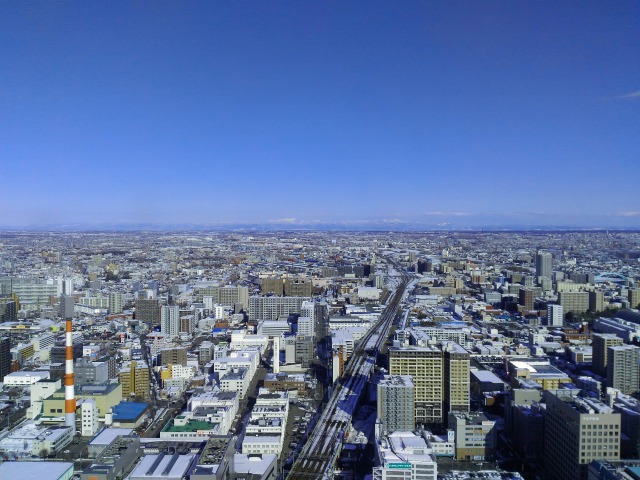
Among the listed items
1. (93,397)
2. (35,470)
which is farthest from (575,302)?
(35,470)

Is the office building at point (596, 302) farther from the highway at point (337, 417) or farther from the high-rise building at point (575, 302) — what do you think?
the highway at point (337, 417)

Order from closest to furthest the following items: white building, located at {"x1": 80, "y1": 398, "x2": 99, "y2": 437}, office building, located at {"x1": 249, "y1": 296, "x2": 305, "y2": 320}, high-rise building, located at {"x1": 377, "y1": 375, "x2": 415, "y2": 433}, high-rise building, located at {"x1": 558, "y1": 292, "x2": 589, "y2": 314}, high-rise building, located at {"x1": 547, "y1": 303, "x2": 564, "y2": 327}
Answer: high-rise building, located at {"x1": 377, "y1": 375, "x2": 415, "y2": 433}
white building, located at {"x1": 80, "y1": 398, "x2": 99, "y2": 437}
high-rise building, located at {"x1": 547, "y1": 303, "x2": 564, "y2": 327}
office building, located at {"x1": 249, "y1": 296, "x2": 305, "y2": 320}
high-rise building, located at {"x1": 558, "y1": 292, "x2": 589, "y2": 314}

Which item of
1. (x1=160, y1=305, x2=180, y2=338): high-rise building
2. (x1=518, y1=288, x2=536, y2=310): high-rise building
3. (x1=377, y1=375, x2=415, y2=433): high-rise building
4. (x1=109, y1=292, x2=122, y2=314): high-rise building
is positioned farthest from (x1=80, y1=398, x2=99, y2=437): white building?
(x1=518, y1=288, x2=536, y2=310): high-rise building

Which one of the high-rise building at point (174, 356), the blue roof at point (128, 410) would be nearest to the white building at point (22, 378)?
the blue roof at point (128, 410)

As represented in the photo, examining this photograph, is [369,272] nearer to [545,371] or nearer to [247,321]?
[247,321]

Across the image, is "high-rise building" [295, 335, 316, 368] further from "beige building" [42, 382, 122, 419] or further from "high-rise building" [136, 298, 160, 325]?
"high-rise building" [136, 298, 160, 325]

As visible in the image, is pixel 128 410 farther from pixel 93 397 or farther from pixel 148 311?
pixel 148 311

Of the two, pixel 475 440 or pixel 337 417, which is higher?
pixel 475 440
